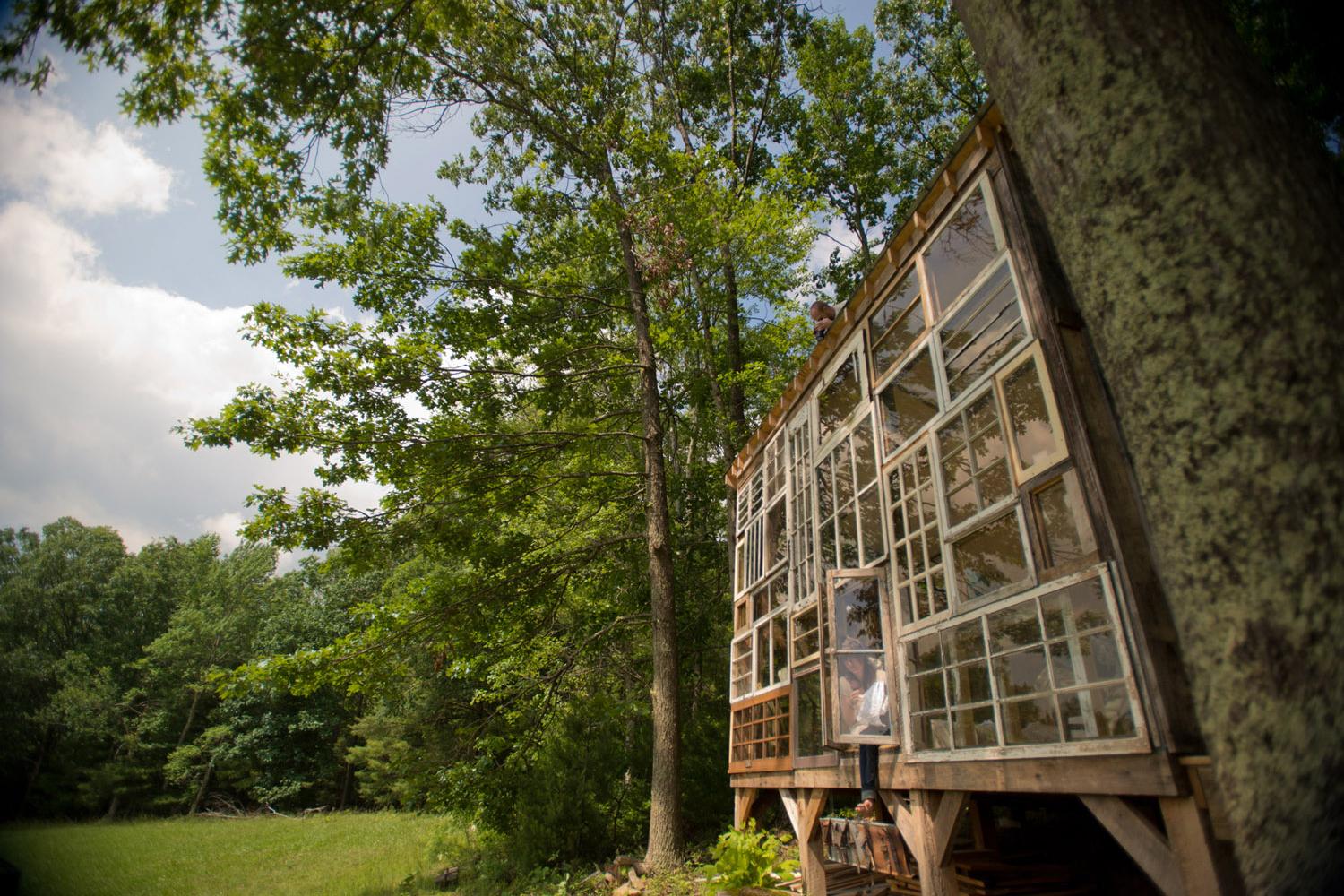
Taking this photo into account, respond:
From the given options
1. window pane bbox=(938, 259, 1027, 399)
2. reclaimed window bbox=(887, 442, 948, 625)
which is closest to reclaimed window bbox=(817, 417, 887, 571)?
reclaimed window bbox=(887, 442, 948, 625)

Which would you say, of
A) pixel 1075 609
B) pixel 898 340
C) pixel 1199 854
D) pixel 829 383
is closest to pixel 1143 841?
pixel 1199 854

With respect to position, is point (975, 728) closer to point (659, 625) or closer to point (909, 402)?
point (909, 402)

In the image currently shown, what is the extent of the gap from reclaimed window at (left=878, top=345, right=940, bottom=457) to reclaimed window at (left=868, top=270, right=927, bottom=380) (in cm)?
19

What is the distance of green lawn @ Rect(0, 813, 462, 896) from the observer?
1231 cm

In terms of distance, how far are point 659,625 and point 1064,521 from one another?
7451mm

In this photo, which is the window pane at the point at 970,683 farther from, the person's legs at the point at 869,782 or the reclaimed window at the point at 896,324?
the reclaimed window at the point at 896,324

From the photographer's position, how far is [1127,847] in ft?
9.61

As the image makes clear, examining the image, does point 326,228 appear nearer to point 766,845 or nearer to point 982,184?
point 982,184

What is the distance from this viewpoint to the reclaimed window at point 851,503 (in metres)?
5.80

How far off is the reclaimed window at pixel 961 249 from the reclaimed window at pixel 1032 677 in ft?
7.56

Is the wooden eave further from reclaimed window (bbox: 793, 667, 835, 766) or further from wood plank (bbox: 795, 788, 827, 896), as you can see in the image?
wood plank (bbox: 795, 788, 827, 896)

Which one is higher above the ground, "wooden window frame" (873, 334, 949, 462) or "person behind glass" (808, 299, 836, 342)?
"person behind glass" (808, 299, 836, 342)

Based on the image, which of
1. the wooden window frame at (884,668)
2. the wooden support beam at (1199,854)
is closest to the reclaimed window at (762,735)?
the wooden window frame at (884,668)

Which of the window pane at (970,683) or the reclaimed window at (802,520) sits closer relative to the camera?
the window pane at (970,683)
